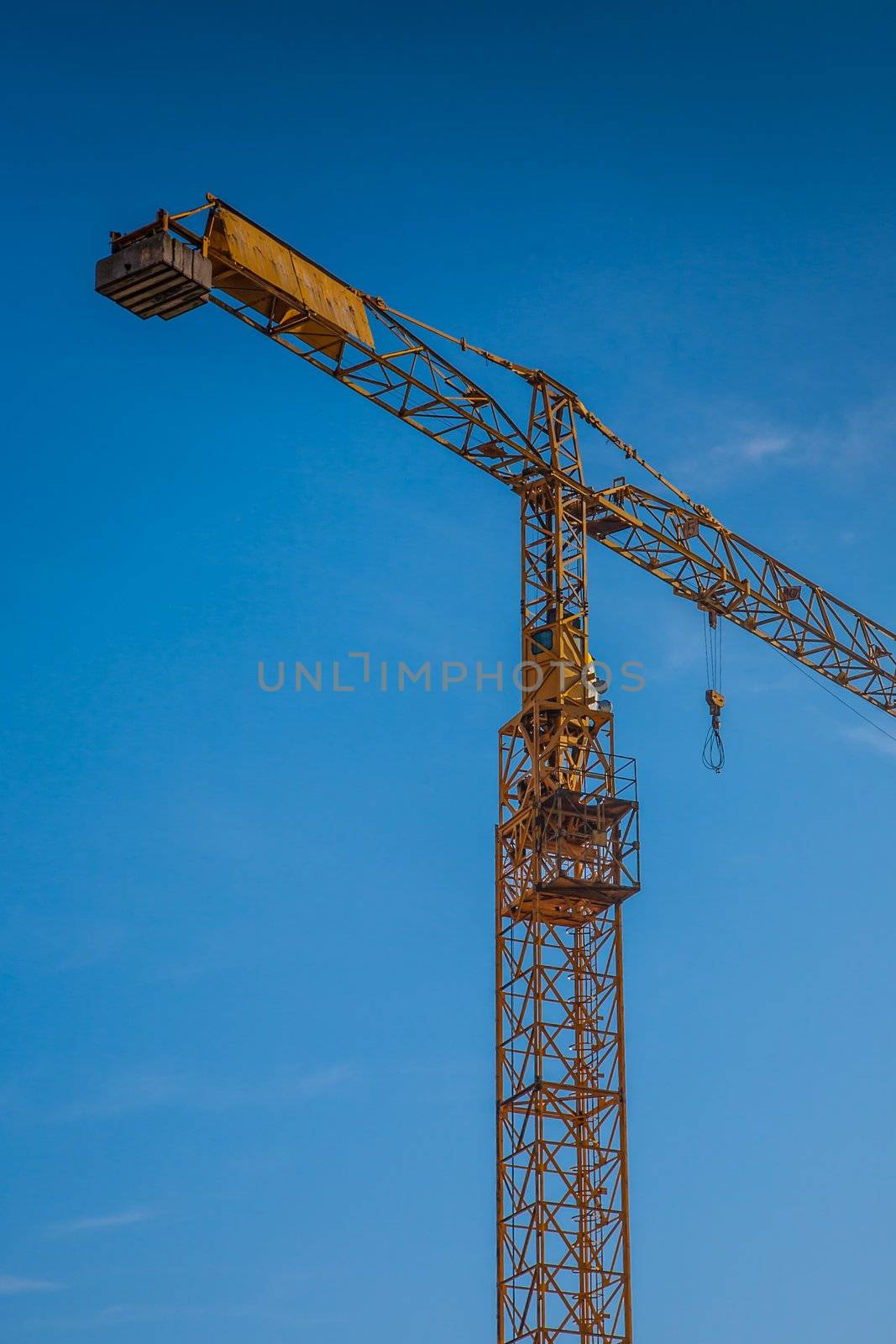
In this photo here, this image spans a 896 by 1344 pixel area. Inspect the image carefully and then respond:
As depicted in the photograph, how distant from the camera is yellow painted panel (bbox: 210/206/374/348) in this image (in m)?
50.0

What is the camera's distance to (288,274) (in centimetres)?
5191

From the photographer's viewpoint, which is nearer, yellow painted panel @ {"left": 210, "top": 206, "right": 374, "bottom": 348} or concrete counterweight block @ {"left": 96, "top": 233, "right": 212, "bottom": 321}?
concrete counterweight block @ {"left": 96, "top": 233, "right": 212, "bottom": 321}

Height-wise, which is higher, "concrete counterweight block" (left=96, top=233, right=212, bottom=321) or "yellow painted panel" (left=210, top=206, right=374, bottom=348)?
"yellow painted panel" (left=210, top=206, right=374, bottom=348)

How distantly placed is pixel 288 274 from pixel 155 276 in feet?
16.9

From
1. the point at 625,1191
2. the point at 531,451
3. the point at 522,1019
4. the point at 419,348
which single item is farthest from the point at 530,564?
the point at 625,1191

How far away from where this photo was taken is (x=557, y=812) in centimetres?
5319

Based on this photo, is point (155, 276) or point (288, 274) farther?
point (288, 274)

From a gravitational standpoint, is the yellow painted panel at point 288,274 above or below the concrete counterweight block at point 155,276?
above

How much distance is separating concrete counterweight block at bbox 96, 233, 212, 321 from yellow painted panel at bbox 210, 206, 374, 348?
6.08ft

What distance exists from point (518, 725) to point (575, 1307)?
1391cm

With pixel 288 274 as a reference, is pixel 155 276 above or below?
below

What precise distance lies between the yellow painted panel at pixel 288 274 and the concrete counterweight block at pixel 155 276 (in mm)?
1853

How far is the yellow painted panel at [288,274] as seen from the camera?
5003 centimetres

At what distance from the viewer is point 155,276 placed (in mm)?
47469
